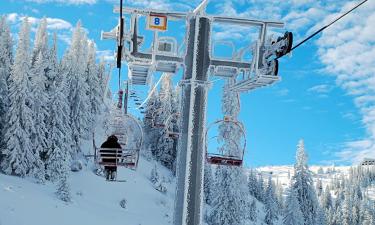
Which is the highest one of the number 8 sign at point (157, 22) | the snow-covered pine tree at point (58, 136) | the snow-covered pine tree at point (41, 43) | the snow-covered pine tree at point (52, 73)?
the snow-covered pine tree at point (41, 43)

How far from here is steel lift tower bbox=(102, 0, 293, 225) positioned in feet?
41.2

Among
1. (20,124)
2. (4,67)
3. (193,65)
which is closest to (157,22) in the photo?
(193,65)

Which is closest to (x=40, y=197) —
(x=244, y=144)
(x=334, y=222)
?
(x=244, y=144)

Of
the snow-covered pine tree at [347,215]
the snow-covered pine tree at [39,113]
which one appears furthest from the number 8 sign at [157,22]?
the snow-covered pine tree at [347,215]

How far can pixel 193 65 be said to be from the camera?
1302 centimetres

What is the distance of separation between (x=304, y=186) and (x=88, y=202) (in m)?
27.1

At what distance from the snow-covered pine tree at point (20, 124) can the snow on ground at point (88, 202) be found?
4.96 feet

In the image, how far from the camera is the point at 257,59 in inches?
533

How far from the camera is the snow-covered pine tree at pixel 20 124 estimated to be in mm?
50094

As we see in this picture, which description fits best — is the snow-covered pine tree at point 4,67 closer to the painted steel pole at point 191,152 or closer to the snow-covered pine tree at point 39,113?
the snow-covered pine tree at point 39,113

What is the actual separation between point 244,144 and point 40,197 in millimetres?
34750

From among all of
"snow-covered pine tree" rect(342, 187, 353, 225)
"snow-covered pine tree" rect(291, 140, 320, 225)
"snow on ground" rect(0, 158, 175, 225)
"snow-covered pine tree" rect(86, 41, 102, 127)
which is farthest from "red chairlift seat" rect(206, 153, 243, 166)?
"snow-covered pine tree" rect(342, 187, 353, 225)

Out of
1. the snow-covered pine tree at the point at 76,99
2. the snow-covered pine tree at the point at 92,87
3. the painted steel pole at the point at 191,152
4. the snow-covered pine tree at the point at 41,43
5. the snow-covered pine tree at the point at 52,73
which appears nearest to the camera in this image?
the painted steel pole at the point at 191,152

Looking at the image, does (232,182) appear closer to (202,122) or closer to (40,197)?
(40,197)
